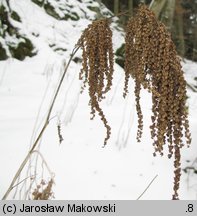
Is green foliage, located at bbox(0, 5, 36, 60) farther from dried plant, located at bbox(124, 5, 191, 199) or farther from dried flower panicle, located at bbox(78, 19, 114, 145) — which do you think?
dried plant, located at bbox(124, 5, 191, 199)

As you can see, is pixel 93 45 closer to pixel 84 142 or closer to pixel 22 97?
pixel 84 142

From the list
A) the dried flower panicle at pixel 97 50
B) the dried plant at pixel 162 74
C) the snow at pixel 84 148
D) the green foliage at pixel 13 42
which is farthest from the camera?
the green foliage at pixel 13 42

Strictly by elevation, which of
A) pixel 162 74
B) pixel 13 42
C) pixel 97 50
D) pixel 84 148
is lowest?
pixel 84 148

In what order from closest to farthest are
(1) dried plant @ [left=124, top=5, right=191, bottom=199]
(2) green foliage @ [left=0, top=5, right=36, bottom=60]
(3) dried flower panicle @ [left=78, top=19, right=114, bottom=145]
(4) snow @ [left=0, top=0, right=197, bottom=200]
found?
(1) dried plant @ [left=124, top=5, right=191, bottom=199] < (3) dried flower panicle @ [left=78, top=19, right=114, bottom=145] < (4) snow @ [left=0, top=0, right=197, bottom=200] < (2) green foliage @ [left=0, top=5, right=36, bottom=60]

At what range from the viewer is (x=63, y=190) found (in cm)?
348

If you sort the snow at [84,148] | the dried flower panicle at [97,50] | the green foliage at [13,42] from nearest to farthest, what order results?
the dried flower panicle at [97,50]
the snow at [84,148]
the green foliage at [13,42]

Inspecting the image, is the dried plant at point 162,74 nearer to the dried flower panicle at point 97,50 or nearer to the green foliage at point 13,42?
the dried flower panicle at point 97,50

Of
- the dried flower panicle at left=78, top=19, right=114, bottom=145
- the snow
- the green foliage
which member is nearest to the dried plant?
the dried flower panicle at left=78, top=19, right=114, bottom=145

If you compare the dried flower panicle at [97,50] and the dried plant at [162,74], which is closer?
the dried plant at [162,74]

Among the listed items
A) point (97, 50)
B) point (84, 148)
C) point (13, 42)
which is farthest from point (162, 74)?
point (13, 42)

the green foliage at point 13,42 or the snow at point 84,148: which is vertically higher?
the green foliage at point 13,42

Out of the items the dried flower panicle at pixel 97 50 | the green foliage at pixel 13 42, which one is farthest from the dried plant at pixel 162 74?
the green foliage at pixel 13 42

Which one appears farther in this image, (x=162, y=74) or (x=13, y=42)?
(x=13, y=42)

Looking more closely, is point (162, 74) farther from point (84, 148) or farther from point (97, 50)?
point (84, 148)
